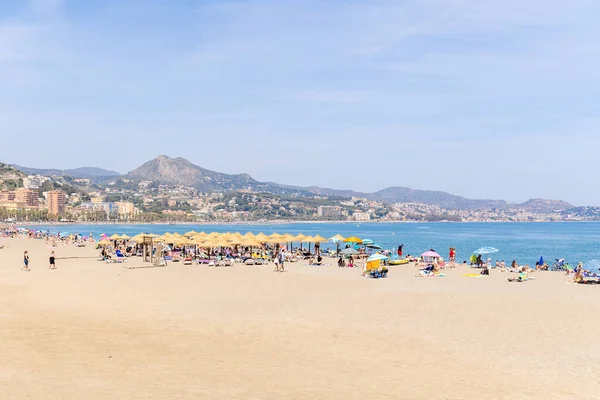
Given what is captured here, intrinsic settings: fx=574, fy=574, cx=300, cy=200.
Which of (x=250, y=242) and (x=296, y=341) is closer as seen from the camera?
(x=296, y=341)

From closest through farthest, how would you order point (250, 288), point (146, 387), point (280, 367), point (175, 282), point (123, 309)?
point (146, 387) < point (280, 367) < point (123, 309) < point (250, 288) < point (175, 282)

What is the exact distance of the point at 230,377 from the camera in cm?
937

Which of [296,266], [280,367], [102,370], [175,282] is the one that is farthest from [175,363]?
[296,266]

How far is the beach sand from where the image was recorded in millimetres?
8883

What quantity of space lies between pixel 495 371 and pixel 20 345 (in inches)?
356

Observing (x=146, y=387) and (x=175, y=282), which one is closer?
(x=146, y=387)

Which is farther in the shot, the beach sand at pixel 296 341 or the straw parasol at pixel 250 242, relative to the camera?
the straw parasol at pixel 250 242

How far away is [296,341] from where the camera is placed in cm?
1248

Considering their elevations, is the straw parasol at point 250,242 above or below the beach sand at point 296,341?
above

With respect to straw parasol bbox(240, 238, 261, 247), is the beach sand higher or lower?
lower

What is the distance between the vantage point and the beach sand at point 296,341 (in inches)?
350

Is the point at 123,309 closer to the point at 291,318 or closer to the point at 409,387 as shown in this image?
the point at 291,318

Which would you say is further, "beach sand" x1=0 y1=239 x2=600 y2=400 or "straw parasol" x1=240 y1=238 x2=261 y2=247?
"straw parasol" x1=240 y1=238 x2=261 y2=247

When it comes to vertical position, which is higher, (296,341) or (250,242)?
(250,242)
